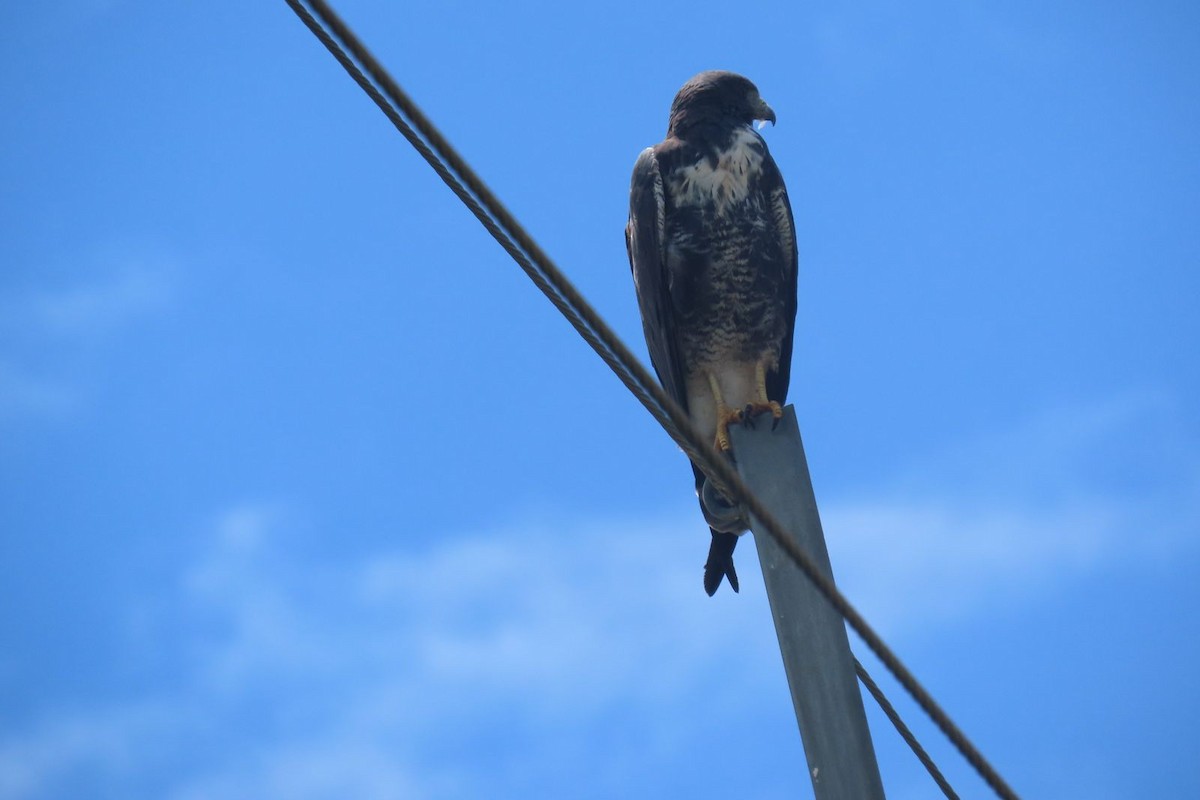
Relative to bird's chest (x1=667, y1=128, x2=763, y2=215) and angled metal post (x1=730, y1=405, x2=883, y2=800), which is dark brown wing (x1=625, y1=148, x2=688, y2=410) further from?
angled metal post (x1=730, y1=405, x2=883, y2=800)

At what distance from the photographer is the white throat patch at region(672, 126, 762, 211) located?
5.89m

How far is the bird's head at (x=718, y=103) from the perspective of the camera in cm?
627

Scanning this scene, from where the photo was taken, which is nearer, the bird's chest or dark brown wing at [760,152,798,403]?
the bird's chest

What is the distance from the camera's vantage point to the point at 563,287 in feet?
8.07

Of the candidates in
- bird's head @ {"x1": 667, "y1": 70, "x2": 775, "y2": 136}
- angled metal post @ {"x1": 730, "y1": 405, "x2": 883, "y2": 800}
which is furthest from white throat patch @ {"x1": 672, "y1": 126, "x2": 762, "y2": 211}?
angled metal post @ {"x1": 730, "y1": 405, "x2": 883, "y2": 800}

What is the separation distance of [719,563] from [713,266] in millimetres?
1508

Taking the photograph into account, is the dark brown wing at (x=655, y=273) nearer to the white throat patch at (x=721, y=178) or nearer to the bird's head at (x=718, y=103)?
the white throat patch at (x=721, y=178)

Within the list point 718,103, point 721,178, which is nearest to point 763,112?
point 718,103

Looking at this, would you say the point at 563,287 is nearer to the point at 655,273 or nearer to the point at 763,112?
the point at 655,273

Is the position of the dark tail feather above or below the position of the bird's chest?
below

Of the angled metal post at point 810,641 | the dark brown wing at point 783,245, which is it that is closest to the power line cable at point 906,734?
the angled metal post at point 810,641

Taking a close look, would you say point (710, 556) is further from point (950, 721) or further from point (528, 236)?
point (528, 236)

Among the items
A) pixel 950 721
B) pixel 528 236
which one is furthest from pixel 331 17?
pixel 950 721

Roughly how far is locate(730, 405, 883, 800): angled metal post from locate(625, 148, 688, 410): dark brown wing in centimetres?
257
